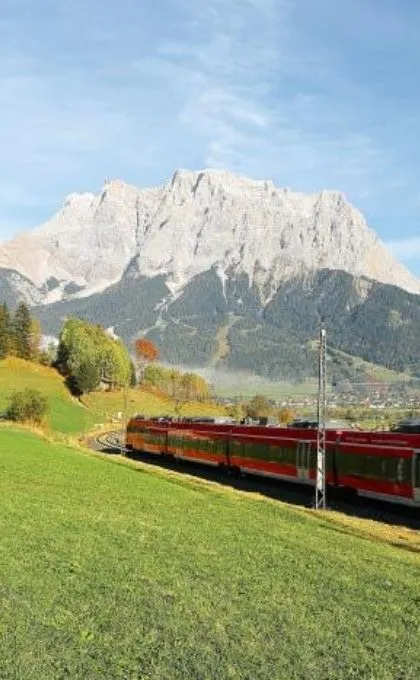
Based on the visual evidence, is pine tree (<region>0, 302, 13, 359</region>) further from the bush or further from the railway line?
the railway line

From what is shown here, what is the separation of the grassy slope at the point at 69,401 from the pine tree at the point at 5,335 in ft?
7.82

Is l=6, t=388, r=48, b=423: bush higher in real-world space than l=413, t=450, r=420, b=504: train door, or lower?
higher

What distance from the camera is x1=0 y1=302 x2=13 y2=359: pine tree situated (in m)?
166

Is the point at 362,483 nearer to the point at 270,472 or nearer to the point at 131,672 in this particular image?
the point at 270,472

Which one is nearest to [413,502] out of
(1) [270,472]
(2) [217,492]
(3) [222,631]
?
(2) [217,492]

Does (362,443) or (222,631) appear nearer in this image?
(222,631)

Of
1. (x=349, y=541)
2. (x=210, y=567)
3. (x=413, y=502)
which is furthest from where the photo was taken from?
(x=413, y=502)

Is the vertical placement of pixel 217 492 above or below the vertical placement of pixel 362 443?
below

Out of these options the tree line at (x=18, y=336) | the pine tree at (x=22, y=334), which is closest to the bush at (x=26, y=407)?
the tree line at (x=18, y=336)

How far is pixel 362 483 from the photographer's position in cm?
3969

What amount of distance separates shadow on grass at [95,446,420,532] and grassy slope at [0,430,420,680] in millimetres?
8599

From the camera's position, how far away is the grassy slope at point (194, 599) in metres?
10.3

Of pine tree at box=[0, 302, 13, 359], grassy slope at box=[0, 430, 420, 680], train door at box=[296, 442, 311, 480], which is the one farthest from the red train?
pine tree at box=[0, 302, 13, 359]

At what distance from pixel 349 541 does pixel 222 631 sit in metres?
13.6
